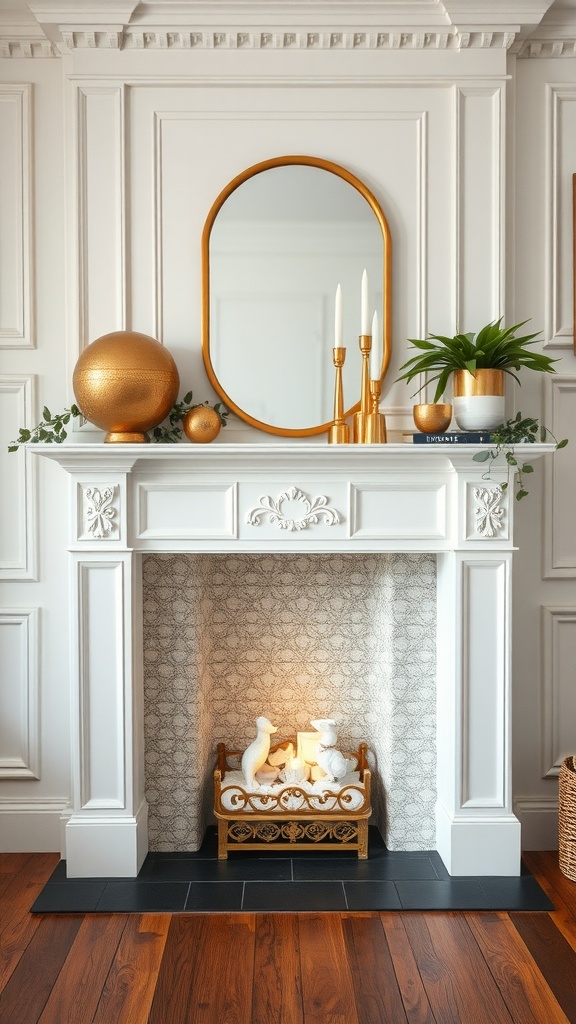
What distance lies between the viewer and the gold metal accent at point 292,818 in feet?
8.52

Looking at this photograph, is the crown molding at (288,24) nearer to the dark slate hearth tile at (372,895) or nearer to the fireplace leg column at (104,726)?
the fireplace leg column at (104,726)

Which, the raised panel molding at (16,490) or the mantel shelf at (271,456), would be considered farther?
the raised panel molding at (16,490)

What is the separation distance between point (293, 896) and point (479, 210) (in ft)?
7.03

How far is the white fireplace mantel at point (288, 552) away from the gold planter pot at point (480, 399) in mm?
142

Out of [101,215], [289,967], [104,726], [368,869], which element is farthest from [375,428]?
[289,967]

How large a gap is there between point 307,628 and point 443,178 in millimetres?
1529

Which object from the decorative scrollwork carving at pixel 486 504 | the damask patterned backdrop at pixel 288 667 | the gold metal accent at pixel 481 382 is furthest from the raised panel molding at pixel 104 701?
the gold metal accent at pixel 481 382

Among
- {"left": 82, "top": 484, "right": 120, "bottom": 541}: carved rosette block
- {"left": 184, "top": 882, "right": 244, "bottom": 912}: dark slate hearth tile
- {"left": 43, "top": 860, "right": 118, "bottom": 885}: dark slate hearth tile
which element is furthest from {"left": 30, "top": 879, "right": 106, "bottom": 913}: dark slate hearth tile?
{"left": 82, "top": 484, "right": 120, "bottom": 541}: carved rosette block

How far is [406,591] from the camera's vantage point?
2.66 meters

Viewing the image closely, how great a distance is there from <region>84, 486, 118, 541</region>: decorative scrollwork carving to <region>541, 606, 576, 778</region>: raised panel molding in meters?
1.45

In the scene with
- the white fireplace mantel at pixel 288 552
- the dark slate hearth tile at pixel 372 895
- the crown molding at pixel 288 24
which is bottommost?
the dark slate hearth tile at pixel 372 895

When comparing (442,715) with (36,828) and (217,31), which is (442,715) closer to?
(36,828)

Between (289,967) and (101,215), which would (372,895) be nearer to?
→ (289,967)

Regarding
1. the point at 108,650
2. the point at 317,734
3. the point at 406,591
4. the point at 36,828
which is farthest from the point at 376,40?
the point at 36,828
